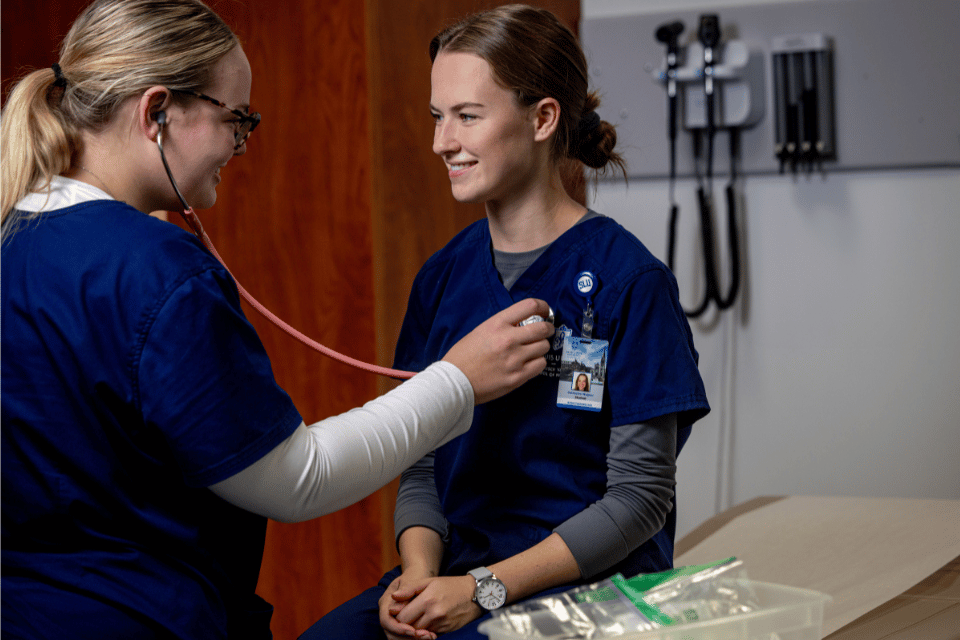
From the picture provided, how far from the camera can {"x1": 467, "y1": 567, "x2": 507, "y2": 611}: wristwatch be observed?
1.08m

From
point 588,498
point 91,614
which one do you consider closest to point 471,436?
point 588,498

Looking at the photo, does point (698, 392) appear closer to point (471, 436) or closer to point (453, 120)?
point (471, 436)

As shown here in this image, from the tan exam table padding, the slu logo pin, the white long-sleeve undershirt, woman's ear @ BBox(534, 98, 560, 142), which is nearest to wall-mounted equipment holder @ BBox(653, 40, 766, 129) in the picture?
the tan exam table padding

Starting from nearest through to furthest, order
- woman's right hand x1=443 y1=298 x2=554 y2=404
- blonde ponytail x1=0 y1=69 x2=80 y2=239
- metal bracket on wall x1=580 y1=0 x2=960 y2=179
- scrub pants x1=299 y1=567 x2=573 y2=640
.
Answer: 1. blonde ponytail x1=0 y1=69 x2=80 y2=239
2. woman's right hand x1=443 y1=298 x2=554 y2=404
3. scrub pants x1=299 y1=567 x2=573 y2=640
4. metal bracket on wall x1=580 y1=0 x2=960 y2=179

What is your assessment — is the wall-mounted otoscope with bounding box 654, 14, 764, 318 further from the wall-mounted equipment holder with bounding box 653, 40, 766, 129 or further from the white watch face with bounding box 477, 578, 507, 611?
the white watch face with bounding box 477, 578, 507, 611

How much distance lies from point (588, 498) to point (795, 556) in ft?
2.33

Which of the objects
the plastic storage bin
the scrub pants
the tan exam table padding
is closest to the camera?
the plastic storage bin

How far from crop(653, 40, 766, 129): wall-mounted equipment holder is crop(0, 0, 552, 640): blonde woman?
56.5 inches

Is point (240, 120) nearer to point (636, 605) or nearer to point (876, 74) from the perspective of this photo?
point (636, 605)

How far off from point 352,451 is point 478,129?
495mm

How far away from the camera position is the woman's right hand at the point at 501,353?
1.05 metres

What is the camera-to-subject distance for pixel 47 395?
866 millimetres

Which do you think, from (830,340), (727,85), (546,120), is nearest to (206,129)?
(546,120)

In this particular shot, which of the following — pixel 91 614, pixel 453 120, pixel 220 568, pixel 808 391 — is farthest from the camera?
pixel 808 391
